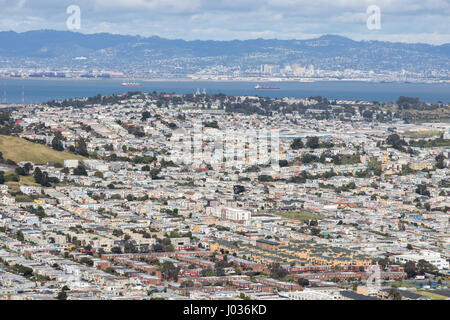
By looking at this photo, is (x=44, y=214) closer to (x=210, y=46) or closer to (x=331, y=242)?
(x=331, y=242)

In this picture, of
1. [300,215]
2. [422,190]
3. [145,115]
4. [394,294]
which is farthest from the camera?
[145,115]

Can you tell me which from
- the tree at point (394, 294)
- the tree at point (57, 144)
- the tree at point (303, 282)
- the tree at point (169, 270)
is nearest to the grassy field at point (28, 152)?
the tree at point (57, 144)

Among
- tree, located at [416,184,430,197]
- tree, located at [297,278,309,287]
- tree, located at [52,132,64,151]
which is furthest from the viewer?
tree, located at [52,132,64,151]

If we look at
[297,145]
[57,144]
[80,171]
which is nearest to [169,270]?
[80,171]

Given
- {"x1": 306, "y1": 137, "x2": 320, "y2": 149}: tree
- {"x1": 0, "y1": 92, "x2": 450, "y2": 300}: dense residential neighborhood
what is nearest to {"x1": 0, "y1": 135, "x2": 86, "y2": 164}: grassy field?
{"x1": 0, "y1": 92, "x2": 450, "y2": 300}: dense residential neighborhood

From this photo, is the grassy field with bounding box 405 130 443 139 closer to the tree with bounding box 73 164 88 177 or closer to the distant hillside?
the tree with bounding box 73 164 88 177

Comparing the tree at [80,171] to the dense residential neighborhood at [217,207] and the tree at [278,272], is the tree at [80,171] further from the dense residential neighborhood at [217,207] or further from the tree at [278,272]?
the tree at [278,272]

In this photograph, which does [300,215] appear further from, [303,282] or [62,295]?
[62,295]
